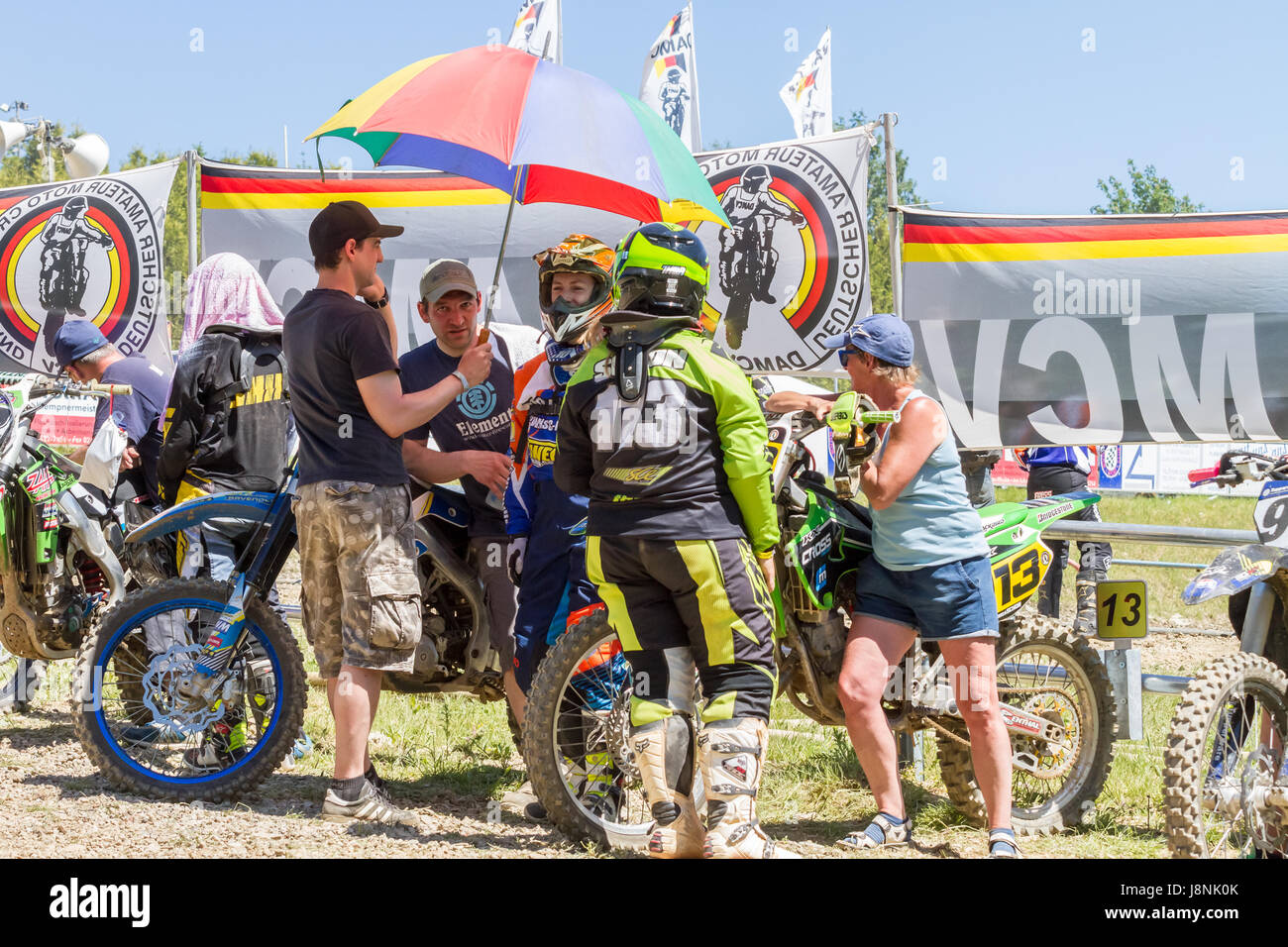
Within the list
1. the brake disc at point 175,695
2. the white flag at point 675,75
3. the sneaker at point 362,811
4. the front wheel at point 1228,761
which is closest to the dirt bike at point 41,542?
the brake disc at point 175,695

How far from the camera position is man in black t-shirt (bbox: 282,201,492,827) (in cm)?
448

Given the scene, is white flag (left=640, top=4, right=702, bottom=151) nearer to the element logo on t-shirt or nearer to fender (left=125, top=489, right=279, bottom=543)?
the element logo on t-shirt

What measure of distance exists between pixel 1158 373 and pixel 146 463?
5.03m

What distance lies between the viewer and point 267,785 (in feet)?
17.1

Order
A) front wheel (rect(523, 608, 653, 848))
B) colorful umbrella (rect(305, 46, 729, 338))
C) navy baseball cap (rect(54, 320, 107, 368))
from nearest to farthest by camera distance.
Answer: front wheel (rect(523, 608, 653, 848)) → colorful umbrella (rect(305, 46, 729, 338)) → navy baseball cap (rect(54, 320, 107, 368))

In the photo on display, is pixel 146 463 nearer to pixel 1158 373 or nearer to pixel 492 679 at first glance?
pixel 492 679

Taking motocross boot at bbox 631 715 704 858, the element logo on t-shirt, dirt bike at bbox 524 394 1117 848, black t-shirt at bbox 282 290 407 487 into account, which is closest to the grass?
dirt bike at bbox 524 394 1117 848

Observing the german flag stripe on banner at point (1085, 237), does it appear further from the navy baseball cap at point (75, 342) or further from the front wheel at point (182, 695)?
the navy baseball cap at point (75, 342)

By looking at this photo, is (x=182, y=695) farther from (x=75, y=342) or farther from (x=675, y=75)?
(x=675, y=75)

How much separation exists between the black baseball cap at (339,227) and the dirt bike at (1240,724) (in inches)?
120

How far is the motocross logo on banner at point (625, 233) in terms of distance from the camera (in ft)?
23.7

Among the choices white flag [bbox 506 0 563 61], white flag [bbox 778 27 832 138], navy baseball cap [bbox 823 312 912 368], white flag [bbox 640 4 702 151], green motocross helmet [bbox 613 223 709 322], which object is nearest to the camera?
green motocross helmet [bbox 613 223 709 322]

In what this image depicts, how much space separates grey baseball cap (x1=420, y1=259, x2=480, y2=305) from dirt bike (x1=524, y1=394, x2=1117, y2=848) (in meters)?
1.52

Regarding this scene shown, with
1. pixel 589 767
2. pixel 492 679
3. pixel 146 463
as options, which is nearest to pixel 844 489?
pixel 589 767
